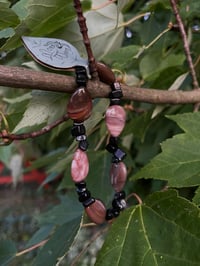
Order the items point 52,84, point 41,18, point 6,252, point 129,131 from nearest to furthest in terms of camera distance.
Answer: point 52,84 → point 41,18 → point 6,252 → point 129,131

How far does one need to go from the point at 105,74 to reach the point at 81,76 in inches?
1.3

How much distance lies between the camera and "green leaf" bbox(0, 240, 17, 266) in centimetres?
63

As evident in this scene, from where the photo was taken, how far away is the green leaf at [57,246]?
Result: 0.53 metres

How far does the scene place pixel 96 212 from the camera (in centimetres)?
48

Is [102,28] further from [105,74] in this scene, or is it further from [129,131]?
[105,74]

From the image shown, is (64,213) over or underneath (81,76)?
underneath

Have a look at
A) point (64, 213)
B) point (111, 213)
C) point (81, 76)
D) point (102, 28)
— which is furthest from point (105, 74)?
point (64, 213)

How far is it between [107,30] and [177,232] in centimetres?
34

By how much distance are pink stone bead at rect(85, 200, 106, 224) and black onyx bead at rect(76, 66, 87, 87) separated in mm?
119

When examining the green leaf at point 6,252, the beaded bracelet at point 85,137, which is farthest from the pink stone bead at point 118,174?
the green leaf at point 6,252

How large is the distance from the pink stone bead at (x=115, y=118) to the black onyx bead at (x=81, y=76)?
0.05 metres

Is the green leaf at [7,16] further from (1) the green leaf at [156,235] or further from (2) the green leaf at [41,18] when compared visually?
(1) the green leaf at [156,235]

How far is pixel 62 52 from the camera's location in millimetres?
437

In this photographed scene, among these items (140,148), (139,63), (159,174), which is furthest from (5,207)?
(159,174)
